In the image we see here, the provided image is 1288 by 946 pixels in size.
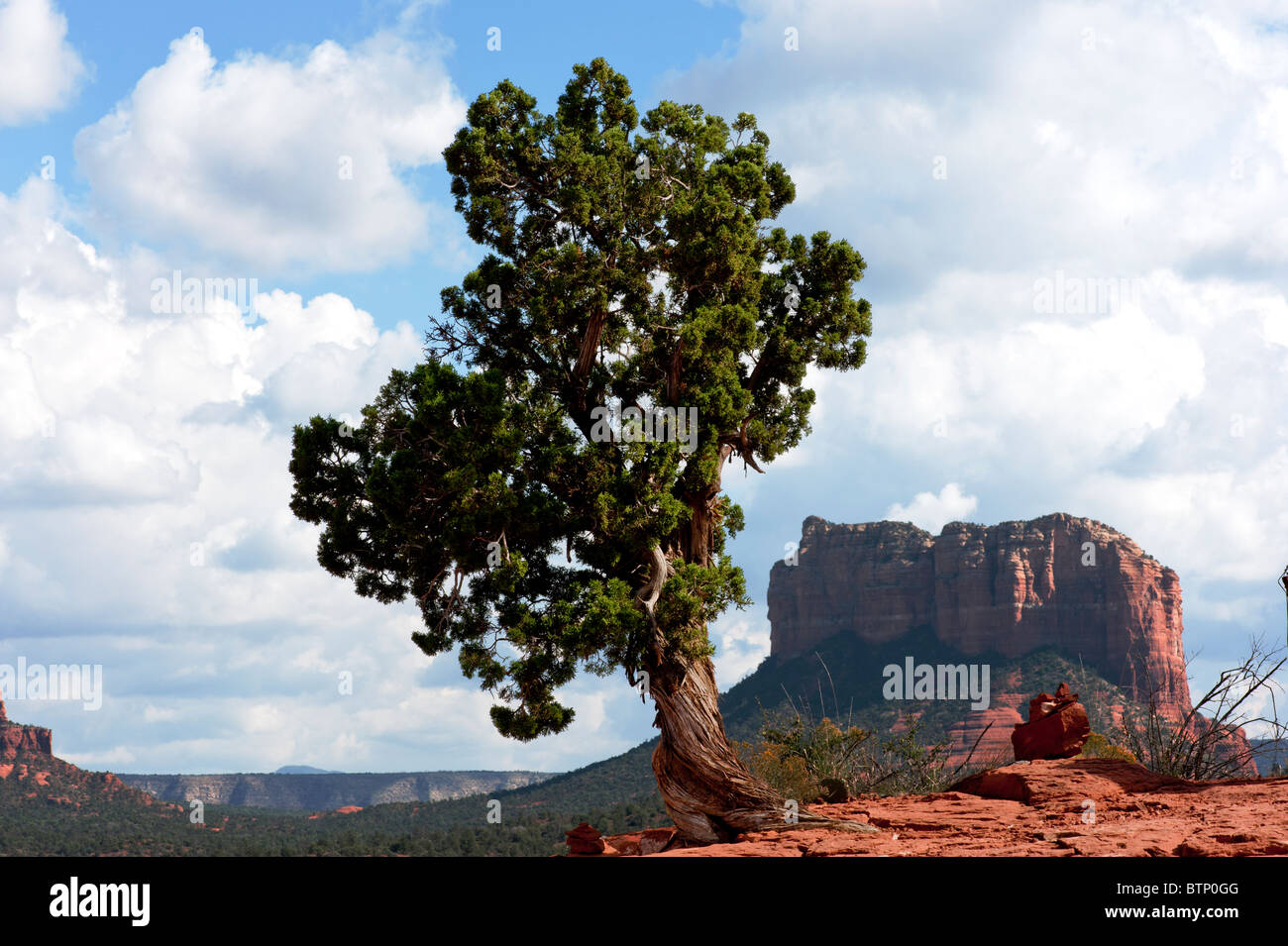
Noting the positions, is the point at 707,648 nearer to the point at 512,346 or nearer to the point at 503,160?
the point at 512,346

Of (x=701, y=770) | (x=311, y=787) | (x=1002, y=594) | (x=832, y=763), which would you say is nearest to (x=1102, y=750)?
(x=832, y=763)

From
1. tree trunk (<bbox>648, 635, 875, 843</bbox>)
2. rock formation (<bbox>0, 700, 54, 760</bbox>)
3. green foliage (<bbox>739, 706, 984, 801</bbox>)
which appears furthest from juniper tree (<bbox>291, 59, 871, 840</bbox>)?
rock formation (<bbox>0, 700, 54, 760</bbox>)

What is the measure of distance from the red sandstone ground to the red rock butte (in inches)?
3580

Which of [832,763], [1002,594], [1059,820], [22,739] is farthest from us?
[1002,594]

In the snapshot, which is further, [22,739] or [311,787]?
[311,787]

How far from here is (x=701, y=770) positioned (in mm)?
17734

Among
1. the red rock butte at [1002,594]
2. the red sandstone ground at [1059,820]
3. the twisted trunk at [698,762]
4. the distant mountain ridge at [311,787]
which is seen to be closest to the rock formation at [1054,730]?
the red sandstone ground at [1059,820]

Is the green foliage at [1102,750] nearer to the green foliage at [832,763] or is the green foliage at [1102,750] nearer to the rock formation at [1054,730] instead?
the rock formation at [1054,730]

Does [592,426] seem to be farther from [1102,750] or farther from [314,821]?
[314,821]

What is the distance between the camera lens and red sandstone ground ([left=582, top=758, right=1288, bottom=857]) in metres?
13.0

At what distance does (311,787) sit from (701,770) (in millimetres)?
123963

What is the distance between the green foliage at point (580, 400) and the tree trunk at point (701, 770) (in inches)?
29.5

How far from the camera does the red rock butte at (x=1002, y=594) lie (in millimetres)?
106688

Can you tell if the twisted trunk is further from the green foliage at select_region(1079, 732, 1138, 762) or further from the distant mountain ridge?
the distant mountain ridge
